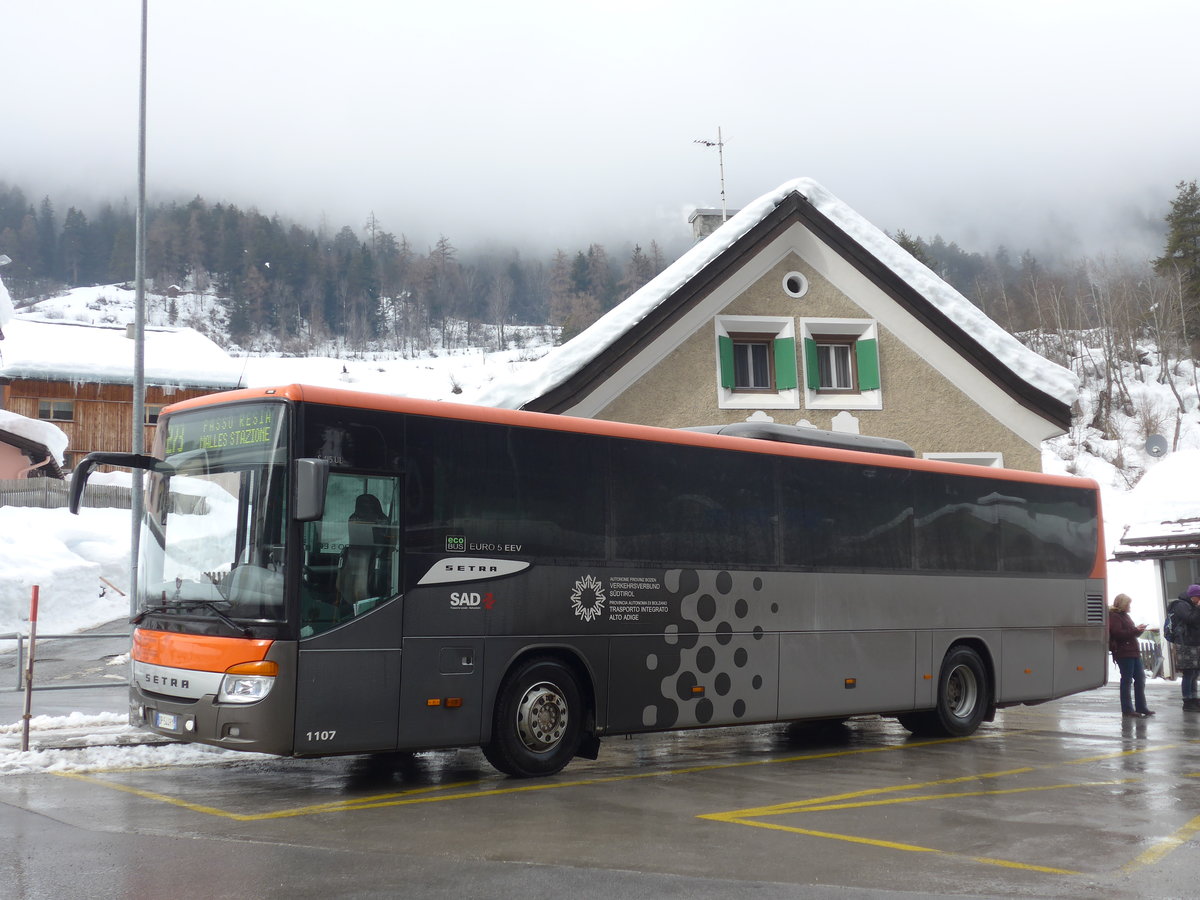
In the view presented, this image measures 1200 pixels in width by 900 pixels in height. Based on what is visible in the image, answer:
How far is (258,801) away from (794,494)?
6.19m

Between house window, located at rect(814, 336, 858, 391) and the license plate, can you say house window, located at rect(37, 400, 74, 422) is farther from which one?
the license plate

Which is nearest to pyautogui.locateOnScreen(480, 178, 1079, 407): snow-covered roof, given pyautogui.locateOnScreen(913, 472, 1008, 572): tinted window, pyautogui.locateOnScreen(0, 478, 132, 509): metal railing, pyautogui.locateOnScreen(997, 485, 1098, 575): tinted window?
pyautogui.locateOnScreen(997, 485, 1098, 575): tinted window

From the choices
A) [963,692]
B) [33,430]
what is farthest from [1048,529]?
[33,430]

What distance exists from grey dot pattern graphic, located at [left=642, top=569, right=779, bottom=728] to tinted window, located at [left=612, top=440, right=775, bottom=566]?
0.25 meters

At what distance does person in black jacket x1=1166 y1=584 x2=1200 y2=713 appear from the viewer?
17219 mm

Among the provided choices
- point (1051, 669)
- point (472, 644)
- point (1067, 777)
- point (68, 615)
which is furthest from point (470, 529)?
point (68, 615)

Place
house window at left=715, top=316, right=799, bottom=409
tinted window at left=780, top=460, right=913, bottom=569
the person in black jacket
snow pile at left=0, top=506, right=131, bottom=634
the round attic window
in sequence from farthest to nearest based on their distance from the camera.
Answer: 1. snow pile at left=0, top=506, right=131, bottom=634
2. the round attic window
3. house window at left=715, top=316, right=799, bottom=409
4. the person in black jacket
5. tinted window at left=780, top=460, right=913, bottom=569

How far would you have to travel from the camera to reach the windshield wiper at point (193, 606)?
29.2 feet

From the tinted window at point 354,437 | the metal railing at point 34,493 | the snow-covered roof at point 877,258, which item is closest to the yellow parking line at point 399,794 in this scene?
the tinted window at point 354,437

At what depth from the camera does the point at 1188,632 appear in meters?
17.3

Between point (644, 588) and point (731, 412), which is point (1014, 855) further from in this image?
point (731, 412)

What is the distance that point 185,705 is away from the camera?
30.1ft

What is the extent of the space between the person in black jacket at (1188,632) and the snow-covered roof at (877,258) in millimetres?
7546

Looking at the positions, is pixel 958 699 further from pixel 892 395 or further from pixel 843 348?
pixel 843 348
